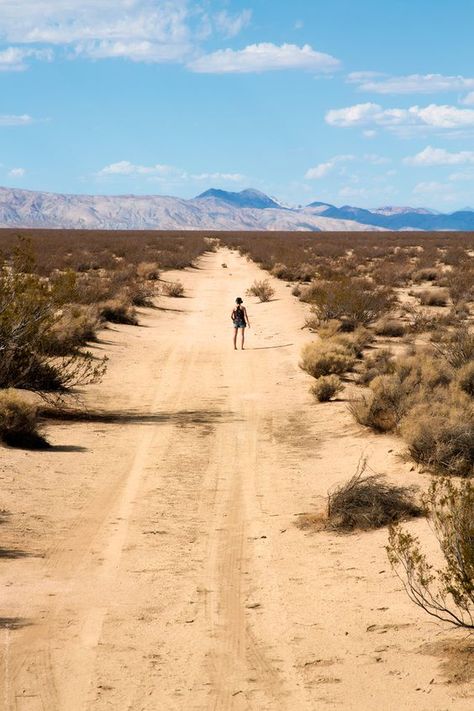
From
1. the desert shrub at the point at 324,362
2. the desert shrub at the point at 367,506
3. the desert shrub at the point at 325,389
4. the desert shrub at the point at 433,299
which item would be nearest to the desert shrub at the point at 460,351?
the desert shrub at the point at 325,389

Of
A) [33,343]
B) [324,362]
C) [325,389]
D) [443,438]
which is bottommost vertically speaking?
[325,389]

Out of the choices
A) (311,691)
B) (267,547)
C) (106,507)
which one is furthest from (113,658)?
(106,507)

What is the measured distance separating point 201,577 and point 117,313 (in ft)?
67.0

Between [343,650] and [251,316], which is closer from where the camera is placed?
[343,650]

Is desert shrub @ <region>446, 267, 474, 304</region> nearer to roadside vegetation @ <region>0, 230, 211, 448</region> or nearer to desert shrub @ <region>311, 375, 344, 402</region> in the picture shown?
roadside vegetation @ <region>0, 230, 211, 448</region>

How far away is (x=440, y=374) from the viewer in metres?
16.3

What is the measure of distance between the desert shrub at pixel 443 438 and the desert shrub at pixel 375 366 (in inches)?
194

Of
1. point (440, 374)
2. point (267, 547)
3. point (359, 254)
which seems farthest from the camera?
point (359, 254)

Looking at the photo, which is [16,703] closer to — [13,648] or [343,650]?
[13,648]

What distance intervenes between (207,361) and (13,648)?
15724 millimetres

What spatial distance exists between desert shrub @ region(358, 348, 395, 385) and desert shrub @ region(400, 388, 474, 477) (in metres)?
4.92

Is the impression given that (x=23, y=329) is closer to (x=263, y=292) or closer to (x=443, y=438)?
(x=443, y=438)

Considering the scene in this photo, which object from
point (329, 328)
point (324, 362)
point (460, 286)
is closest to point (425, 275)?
point (460, 286)

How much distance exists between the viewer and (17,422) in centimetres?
1297
